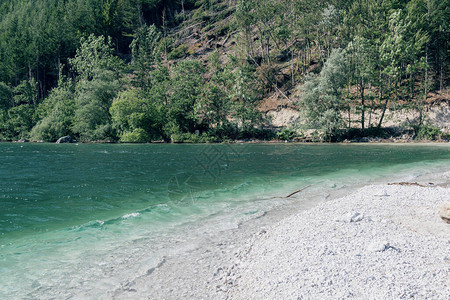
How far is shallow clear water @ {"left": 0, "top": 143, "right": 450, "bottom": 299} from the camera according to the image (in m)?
7.49

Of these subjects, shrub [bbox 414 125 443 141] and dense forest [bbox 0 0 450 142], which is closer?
shrub [bbox 414 125 443 141]

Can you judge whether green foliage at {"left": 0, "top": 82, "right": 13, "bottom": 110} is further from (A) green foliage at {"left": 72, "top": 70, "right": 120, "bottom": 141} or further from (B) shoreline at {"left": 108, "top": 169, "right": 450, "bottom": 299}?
(B) shoreline at {"left": 108, "top": 169, "right": 450, "bottom": 299}

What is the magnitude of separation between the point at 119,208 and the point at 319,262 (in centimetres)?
987

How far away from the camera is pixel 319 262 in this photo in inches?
246

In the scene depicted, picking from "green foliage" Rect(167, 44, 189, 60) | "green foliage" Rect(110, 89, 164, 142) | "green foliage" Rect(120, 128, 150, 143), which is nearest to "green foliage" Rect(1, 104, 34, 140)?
"green foliage" Rect(110, 89, 164, 142)

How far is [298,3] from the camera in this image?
62.1 m

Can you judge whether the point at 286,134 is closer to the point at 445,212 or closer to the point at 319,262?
the point at 445,212

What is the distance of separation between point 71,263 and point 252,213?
6797mm

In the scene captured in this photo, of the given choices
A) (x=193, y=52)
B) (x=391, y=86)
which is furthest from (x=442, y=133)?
(x=193, y=52)

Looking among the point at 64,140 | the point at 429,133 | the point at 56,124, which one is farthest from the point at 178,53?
the point at 429,133

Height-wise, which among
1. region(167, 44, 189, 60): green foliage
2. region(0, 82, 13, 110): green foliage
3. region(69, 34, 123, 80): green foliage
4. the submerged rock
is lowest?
the submerged rock

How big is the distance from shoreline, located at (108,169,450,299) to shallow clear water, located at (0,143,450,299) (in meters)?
1.05

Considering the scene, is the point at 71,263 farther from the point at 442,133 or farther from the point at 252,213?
the point at 442,133

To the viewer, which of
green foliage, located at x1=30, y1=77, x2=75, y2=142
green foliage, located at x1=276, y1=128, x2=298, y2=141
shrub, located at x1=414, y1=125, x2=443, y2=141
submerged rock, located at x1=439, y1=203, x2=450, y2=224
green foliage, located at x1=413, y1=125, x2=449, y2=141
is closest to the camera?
submerged rock, located at x1=439, y1=203, x2=450, y2=224
